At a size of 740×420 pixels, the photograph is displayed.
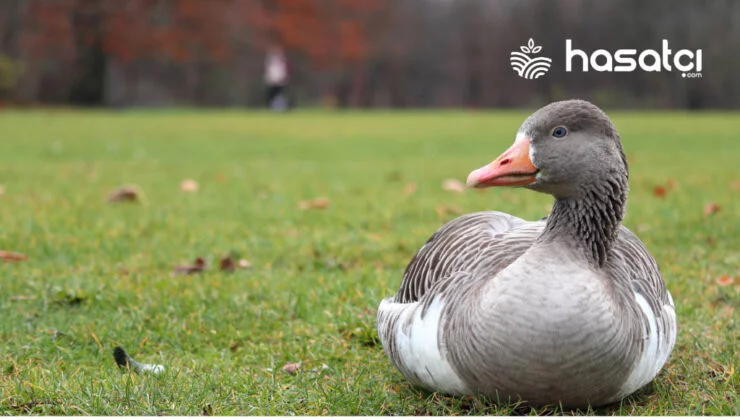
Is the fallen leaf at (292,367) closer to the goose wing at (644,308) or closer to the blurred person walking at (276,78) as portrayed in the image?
the goose wing at (644,308)

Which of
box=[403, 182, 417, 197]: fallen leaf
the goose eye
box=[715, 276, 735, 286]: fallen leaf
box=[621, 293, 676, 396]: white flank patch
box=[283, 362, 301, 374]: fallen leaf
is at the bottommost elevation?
box=[283, 362, 301, 374]: fallen leaf

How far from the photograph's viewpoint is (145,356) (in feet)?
12.8

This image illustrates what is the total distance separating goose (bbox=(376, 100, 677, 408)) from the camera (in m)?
2.69

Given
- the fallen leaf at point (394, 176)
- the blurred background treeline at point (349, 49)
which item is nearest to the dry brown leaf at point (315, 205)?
the fallen leaf at point (394, 176)

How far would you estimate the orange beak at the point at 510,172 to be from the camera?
114 inches

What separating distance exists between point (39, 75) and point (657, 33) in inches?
1055

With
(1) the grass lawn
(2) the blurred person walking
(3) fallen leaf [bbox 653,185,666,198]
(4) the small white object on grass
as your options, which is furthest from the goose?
(2) the blurred person walking

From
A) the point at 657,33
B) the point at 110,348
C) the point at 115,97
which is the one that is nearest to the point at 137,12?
the point at 115,97

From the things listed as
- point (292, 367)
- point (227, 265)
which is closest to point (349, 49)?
point (227, 265)

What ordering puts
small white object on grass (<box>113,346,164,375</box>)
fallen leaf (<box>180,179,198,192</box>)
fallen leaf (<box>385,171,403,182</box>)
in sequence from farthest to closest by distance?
fallen leaf (<box>385,171,403,182</box>) → fallen leaf (<box>180,179,198,192</box>) → small white object on grass (<box>113,346,164,375</box>)

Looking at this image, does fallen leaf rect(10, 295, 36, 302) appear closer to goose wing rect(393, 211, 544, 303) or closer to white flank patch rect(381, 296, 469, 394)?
goose wing rect(393, 211, 544, 303)

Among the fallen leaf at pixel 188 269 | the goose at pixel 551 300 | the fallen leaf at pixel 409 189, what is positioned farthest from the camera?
the fallen leaf at pixel 409 189

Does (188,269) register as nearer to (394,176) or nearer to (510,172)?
(510,172)

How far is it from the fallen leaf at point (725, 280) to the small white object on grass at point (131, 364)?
324 centimetres
